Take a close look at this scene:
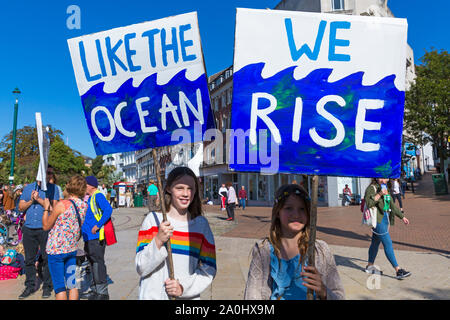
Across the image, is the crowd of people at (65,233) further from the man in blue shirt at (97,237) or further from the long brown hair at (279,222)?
the long brown hair at (279,222)

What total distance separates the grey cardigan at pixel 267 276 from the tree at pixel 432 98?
28574 mm

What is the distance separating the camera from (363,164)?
210cm

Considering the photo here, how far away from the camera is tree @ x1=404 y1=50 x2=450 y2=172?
25391mm

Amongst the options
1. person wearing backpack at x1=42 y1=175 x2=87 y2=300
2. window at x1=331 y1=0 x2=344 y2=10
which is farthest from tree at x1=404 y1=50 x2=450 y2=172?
person wearing backpack at x1=42 y1=175 x2=87 y2=300

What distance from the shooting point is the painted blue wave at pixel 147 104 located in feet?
7.99

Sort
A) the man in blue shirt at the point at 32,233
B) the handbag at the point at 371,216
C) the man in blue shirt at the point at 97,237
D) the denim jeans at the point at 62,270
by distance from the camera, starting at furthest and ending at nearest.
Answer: the handbag at the point at 371,216
the man in blue shirt at the point at 32,233
the man in blue shirt at the point at 97,237
the denim jeans at the point at 62,270

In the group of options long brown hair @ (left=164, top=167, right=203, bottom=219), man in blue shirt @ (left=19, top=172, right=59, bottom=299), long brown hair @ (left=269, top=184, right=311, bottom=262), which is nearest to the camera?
long brown hair @ (left=269, top=184, right=311, bottom=262)

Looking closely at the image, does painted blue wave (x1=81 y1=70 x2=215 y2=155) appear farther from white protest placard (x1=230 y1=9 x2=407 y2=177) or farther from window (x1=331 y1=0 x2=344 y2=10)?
window (x1=331 y1=0 x2=344 y2=10)

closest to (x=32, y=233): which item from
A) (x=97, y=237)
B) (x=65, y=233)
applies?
(x=97, y=237)

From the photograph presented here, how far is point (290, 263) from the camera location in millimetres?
1938

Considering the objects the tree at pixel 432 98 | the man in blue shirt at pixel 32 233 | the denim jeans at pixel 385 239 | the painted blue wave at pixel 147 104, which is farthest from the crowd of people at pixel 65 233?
the tree at pixel 432 98

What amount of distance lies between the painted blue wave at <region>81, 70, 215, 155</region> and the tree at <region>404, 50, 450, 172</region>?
28.5 metres
